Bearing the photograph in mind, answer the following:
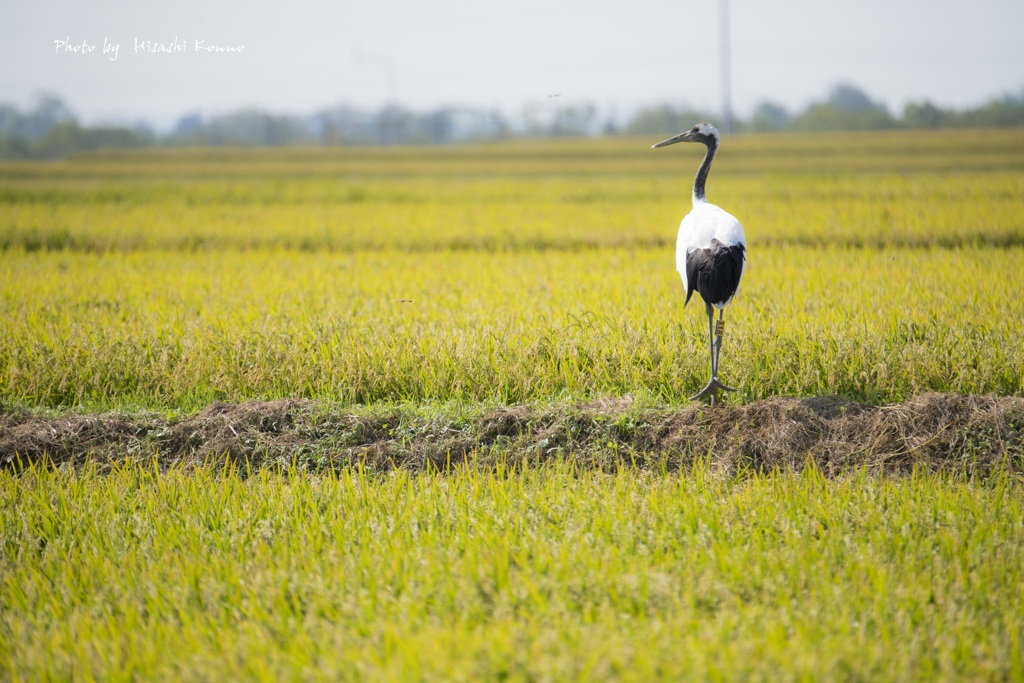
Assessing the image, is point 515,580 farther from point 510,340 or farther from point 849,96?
point 849,96

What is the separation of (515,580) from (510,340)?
291 cm

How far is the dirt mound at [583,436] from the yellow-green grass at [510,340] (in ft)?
1.40

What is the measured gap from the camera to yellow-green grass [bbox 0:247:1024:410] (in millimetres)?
5328

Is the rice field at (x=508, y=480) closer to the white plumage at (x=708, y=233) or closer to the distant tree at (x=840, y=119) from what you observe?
the white plumage at (x=708, y=233)

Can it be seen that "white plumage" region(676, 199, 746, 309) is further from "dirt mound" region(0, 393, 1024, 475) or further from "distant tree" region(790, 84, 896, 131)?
"distant tree" region(790, 84, 896, 131)

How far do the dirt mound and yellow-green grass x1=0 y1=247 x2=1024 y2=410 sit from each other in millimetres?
428

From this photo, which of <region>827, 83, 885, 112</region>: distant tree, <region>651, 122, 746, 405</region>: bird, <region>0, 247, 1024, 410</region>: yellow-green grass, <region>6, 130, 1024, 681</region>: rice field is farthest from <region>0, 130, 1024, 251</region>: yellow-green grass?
<region>827, 83, 885, 112</region>: distant tree

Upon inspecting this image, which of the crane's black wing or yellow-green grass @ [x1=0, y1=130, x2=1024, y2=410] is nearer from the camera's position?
the crane's black wing

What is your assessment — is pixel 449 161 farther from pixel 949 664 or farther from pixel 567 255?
pixel 949 664

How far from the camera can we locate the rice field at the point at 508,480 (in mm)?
2566

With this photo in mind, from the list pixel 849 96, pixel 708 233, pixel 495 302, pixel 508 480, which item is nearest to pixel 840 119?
pixel 849 96

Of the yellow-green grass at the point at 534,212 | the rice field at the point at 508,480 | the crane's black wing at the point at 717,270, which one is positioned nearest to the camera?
the rice field at the point at 508,480

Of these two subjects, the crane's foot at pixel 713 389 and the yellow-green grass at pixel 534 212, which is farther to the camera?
the yellow-green grass at pixel 534 212

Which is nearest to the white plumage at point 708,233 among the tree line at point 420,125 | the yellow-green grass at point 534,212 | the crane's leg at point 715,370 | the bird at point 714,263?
the bird at point 714,263
